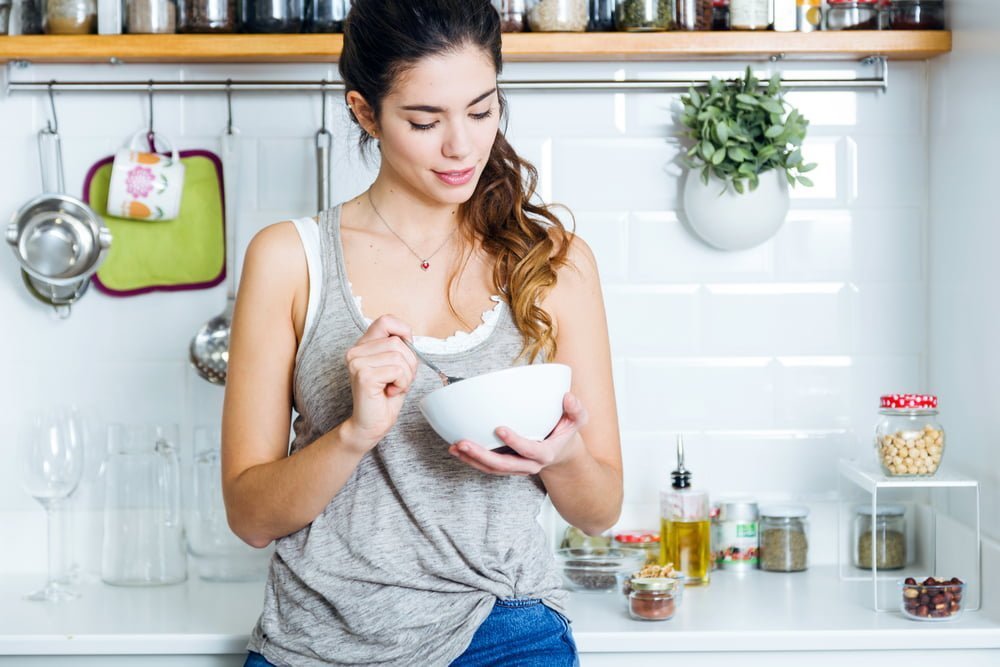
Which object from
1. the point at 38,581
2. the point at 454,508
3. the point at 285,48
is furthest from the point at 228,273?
the point at 454,508

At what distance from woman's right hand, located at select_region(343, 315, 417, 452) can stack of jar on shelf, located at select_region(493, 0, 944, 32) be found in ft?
2.50

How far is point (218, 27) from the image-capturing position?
1738mm

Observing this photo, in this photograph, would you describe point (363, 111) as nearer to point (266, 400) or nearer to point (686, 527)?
point (266, 400)

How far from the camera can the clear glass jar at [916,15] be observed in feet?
5.84

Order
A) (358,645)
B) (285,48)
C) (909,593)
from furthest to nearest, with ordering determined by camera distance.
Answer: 1. (285,48)
2. (909,593)
3. (358,645)

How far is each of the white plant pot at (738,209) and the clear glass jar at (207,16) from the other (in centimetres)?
72

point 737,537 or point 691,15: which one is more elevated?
point 691,15

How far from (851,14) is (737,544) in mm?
808

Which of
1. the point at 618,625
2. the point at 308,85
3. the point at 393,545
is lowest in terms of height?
the point at 618,625

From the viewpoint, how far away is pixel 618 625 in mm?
1527

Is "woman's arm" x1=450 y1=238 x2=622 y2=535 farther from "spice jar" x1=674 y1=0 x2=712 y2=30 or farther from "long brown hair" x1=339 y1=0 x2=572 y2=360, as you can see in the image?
"spice jar" x1=674 y1=0 x2=712 y2=30

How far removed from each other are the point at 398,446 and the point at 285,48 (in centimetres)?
71

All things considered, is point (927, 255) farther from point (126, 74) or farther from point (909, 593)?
point (126, 74)

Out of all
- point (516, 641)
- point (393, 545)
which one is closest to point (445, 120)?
point (393, 545)
